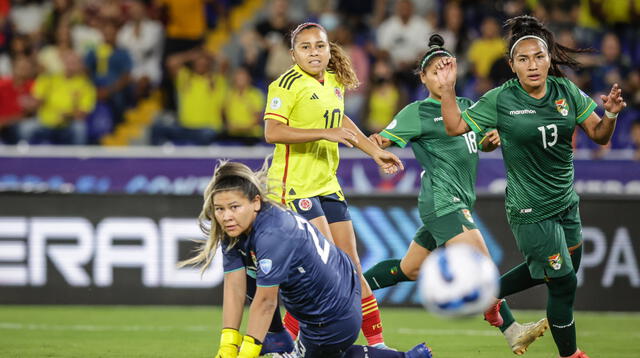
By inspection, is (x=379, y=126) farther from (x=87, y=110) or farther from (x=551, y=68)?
(x=551, y=68)

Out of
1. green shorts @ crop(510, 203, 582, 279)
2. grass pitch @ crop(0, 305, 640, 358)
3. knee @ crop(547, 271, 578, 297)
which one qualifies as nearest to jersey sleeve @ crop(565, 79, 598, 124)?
green shorts @ crop(510, 203, 582, 279)

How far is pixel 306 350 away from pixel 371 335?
119cm

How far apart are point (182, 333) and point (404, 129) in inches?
114

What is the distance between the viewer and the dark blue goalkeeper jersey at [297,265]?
5.39 metres

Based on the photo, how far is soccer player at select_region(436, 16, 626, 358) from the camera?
21.0 ft

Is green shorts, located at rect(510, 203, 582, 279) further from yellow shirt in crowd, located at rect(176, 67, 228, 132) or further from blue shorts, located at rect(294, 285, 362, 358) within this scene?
yellow shirt in crowd, located at rect(176, 67, 228, 132)

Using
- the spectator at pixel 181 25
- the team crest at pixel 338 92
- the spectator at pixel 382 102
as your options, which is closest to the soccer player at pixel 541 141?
the team crest at pixel 338 92

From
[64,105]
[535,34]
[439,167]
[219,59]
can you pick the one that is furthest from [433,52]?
[64,105]

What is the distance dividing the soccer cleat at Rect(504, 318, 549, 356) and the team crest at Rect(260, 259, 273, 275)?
103 inches

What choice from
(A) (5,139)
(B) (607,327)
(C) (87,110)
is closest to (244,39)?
(C) (87,110)

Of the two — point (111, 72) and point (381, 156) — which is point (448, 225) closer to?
point (381, 156)

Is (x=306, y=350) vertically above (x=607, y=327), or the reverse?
(x=306, y=350)

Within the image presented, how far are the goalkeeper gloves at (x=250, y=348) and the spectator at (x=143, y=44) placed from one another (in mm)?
10748

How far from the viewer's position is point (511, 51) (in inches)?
257
